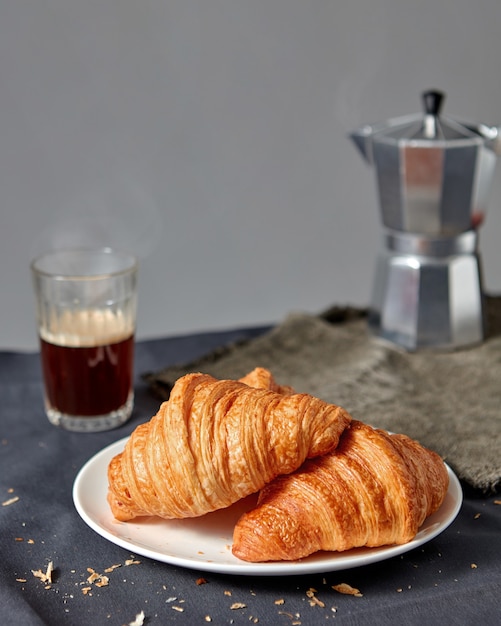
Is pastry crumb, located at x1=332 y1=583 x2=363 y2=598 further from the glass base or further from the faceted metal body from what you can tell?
the faceted metal body

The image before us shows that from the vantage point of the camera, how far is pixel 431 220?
1.81m

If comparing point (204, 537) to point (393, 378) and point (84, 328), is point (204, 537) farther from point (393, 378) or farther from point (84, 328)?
point (393, 378)

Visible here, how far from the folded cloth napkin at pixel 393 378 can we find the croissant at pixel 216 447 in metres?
0.35

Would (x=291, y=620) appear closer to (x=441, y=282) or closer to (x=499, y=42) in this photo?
(x=441, y=282)

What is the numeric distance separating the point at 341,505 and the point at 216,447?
0.15 metres

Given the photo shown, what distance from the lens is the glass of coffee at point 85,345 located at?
1437mm

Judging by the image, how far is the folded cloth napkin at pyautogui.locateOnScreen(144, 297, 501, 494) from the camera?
1.34 meters

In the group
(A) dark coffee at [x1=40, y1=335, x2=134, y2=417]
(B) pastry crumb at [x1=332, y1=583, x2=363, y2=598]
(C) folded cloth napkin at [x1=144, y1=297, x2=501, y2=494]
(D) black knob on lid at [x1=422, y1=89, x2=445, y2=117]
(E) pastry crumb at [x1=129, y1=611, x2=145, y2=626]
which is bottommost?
(C) folded cloth napkin at [x1=144, y1=297, x2=501, y2=494]

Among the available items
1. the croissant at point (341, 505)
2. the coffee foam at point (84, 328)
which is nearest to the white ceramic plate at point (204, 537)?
the croissant at point (341, 505)

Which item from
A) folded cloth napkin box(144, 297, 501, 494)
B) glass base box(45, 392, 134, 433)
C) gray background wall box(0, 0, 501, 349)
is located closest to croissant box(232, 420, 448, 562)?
folded cloth napkin box(144, 297, 501, 494)

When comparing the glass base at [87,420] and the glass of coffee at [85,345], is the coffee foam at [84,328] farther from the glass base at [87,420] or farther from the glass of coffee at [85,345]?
the glass base at [87,420]

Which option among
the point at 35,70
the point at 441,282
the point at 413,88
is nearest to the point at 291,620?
the point at 441,282

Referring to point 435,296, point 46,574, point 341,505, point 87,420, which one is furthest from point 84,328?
point 435,296

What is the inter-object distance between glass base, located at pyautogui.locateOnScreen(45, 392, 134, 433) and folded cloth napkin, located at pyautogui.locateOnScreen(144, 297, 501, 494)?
0.12 meters
